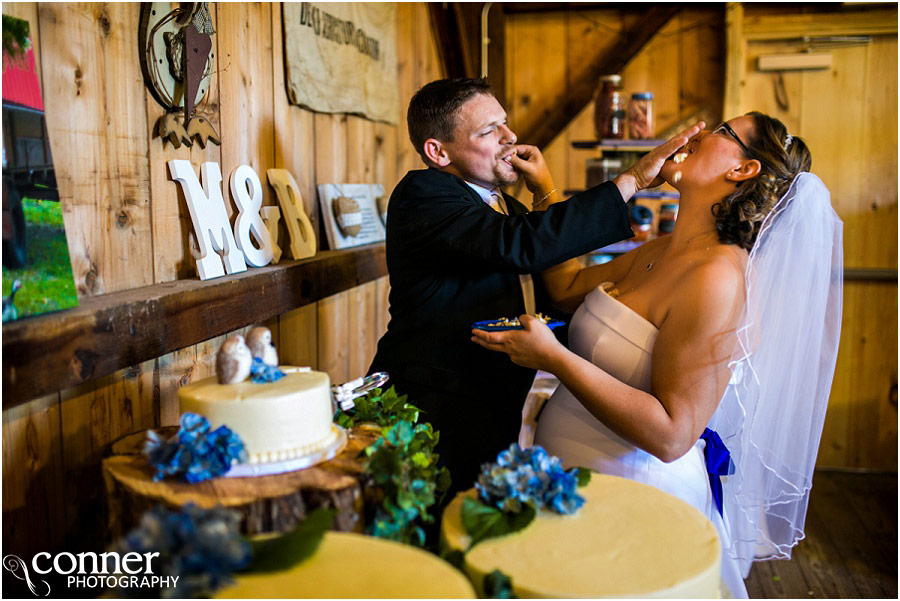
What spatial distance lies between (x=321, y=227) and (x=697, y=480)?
132cm

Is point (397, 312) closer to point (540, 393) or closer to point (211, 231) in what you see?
point (211, 231)

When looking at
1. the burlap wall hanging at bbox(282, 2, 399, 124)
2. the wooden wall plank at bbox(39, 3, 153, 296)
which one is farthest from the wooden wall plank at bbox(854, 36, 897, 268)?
the wooden wall plank at bbox(39, 3, 153, 296)

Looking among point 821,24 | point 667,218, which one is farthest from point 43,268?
point 821,24

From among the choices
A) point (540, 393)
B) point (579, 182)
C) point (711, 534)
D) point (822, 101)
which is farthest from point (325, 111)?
point (822, 101)

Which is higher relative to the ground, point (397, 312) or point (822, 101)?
point (822, 101)

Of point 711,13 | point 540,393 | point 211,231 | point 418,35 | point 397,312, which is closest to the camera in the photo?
point 211,231

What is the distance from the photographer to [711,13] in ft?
13.6

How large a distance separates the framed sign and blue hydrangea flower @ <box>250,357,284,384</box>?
1.28 meters

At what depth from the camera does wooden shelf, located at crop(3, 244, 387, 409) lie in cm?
112

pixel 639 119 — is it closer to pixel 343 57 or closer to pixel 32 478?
pixel 343 57

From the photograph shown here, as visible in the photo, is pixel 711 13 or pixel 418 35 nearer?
pixel 418 35

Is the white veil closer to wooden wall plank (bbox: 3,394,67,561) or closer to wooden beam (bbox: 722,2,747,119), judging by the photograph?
wooden wall plank (bbox: 3,394,67,561)

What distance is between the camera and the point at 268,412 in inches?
43.3

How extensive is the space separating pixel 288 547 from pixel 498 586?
0.26 m
